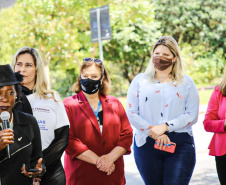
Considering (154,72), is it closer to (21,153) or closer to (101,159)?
(101,159)

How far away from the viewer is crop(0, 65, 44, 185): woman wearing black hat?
2.60 meters

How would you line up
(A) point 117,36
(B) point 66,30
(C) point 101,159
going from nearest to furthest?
(C) point 101,159 → (B) point 66,30 → (A) point 117,36

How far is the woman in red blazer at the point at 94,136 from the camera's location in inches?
148

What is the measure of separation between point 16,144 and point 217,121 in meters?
2.17

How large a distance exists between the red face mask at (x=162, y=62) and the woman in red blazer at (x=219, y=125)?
1.82ft

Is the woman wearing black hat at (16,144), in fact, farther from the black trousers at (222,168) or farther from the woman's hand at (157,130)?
the black trousers at (222,168)

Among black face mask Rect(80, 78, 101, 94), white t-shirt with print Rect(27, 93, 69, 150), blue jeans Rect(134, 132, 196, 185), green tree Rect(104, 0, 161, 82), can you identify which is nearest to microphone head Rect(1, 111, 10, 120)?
white t-shirt with print Rect(27, 93, 69, 150)

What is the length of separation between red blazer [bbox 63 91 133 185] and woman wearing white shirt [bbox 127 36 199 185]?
265 mm

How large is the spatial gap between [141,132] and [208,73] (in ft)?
113

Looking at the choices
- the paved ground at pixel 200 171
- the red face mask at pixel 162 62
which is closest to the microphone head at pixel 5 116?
the red face mask at pixel 162 62

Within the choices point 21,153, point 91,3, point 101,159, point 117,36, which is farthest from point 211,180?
point 117,36

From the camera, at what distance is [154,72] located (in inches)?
167

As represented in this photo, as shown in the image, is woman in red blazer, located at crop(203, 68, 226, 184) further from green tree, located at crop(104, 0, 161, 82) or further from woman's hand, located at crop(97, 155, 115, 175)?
green tree, located at crop(104, 0, 161, 82)

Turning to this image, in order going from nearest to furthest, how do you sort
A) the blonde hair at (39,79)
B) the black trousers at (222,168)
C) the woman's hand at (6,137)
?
1. the woman's hand at (6,137)
2. the blonde hair at (39,79)
3. the black trousers at (222,168)
